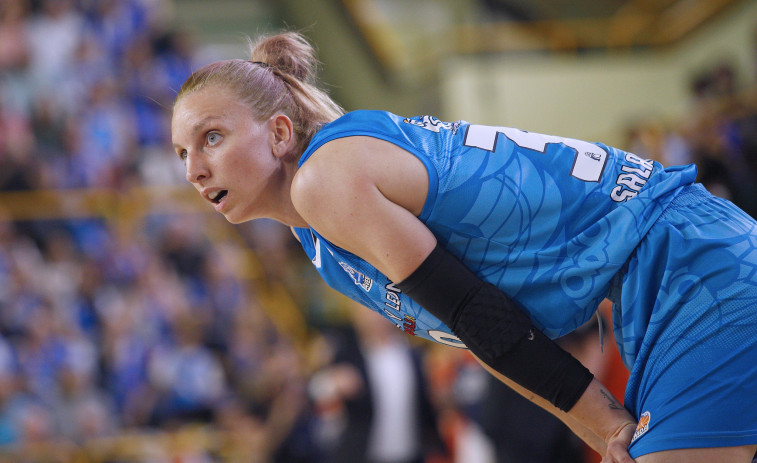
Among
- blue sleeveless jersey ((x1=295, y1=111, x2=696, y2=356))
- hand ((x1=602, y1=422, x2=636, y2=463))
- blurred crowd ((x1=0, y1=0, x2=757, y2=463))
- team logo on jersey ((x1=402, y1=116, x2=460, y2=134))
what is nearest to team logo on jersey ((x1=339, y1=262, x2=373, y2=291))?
blue sleeveless jersey ((x1=295, y1=111, x2=696, y2=356))

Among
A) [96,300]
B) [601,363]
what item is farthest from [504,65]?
[601,363]

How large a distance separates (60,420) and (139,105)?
10.6ft

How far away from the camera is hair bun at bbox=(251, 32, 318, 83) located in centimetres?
217

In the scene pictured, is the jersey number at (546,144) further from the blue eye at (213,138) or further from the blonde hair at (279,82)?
the blue eye at (213,138)

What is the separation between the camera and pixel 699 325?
5.68ft

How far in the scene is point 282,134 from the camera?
2.03 meters

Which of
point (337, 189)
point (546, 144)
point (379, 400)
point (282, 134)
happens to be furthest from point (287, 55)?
point (379, 400)

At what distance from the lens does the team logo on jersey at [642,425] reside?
5.75 feet

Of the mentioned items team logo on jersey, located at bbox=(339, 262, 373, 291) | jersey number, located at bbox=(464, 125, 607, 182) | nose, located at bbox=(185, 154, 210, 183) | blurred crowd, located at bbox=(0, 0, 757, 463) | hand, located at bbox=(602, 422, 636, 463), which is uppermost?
jersey number, located at bbox=(464, 125, 607, 182)

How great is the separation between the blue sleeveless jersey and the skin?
0.21 ft

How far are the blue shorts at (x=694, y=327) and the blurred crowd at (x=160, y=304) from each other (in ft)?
9.43

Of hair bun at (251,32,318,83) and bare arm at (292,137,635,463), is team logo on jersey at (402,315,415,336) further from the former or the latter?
hair bun at (251,32,318,83)

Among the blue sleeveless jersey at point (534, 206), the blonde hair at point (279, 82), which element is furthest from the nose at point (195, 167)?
the blue sleeveless jersey at point (534, 206)

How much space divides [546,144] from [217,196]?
2.54 ft
